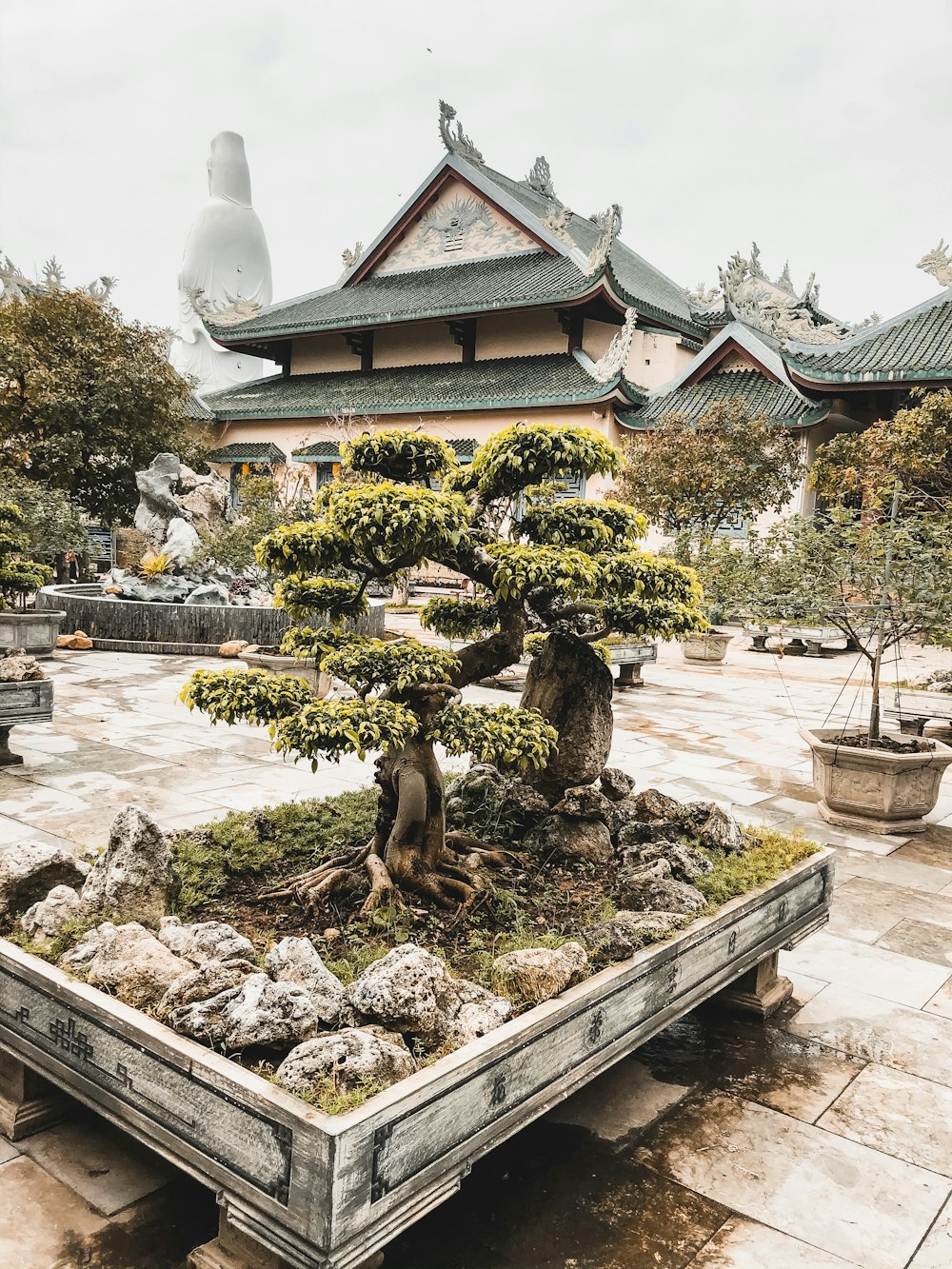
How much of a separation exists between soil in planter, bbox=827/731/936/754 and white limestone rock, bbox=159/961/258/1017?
16.8 feet

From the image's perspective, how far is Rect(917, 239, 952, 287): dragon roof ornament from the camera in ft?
67.8

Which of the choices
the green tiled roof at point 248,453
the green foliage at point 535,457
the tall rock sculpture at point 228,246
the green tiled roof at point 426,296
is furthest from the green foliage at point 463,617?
the tall rock sculpture at point 228,246

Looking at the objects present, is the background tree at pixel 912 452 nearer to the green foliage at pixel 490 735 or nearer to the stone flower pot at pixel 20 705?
the stone flower pot at pixel 20 705

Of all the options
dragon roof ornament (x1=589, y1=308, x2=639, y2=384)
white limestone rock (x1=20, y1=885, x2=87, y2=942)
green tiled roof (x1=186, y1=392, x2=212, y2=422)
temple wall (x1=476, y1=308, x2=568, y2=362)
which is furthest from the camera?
green tiled roof (x1=186, y1=392, x2=212, y2=422)

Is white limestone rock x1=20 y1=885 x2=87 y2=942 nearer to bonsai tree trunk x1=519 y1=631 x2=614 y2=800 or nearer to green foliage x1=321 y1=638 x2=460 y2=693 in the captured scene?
green foliage x1=321 y1=638 x2=460 y2=693

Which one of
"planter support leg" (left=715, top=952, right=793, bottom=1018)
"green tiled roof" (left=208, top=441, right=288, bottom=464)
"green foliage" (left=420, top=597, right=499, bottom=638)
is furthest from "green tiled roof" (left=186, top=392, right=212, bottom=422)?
"planter support leg" (left=715, top=952, right=793, bottom=1018)

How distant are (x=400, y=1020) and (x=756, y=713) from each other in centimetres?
908

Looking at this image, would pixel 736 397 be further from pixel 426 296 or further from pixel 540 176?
pixel 540 176

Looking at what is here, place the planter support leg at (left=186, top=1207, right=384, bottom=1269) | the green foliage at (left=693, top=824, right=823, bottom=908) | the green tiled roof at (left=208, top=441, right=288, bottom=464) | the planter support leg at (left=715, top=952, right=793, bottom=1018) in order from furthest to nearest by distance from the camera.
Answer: the green tiled roof at (left=208, top=441, right=288, bottom=464) < the planter support leg at (left=715, top=952, right=793, bottom=1018) < the green foliage at (left=693, top=824, right=823, bottom=908) < the planter support leg at (left=186, top=1207, right=384, bottom=1269)

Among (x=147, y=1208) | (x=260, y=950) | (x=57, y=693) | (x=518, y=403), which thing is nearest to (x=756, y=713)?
(x=57, y=693)

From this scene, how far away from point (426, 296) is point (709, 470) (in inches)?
519

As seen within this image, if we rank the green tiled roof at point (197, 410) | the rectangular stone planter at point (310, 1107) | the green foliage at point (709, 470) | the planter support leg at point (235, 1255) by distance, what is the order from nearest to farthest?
the rectangular stone planter at point (310, 1107), the planter support leg at point (235, 1255), the green foliage at point (709, 470), the green tiled roof at point (197, 410)

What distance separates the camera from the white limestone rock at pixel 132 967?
2576 mm

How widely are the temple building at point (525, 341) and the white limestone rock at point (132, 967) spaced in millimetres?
18661
